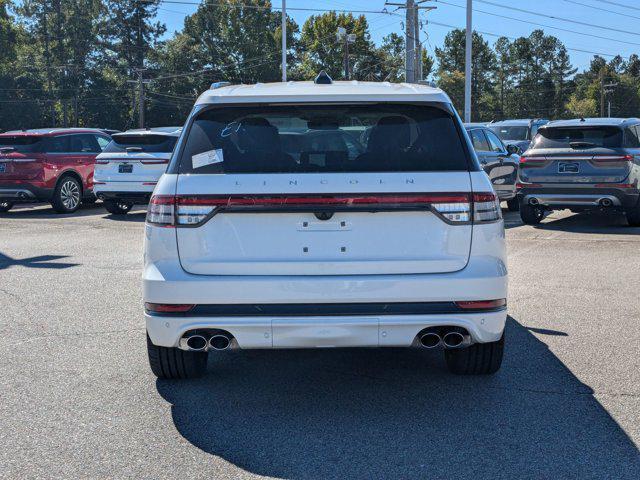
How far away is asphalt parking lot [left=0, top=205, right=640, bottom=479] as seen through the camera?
12.4 ft

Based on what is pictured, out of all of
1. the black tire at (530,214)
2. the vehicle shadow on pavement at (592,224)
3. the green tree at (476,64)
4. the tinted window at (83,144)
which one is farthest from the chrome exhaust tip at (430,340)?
the green tree at (476,64)

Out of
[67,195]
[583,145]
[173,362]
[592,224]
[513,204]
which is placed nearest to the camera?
[173,362]

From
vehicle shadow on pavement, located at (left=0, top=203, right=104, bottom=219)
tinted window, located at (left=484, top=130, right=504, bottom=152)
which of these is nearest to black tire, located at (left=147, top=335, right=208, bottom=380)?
tinted window, located at (left=484, top=130, right=504, bottom=152)

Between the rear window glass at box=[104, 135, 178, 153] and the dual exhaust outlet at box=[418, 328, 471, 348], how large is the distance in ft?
37.2

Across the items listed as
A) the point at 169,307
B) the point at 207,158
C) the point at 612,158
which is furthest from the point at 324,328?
the point at 612,158

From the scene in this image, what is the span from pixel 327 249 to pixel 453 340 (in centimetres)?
88

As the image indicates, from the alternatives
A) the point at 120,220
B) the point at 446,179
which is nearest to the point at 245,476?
the point at 446,179

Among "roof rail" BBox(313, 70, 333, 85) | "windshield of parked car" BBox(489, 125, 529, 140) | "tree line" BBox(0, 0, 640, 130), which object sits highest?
"tree line" BBox(0, 0, 640, 130)

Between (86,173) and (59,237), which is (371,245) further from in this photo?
(86,173)

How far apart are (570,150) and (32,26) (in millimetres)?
79568

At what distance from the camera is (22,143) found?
16.2 metres

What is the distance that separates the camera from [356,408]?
4.55 m

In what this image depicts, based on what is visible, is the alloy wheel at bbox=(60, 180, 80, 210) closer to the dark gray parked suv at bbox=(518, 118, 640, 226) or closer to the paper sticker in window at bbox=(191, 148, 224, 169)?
the dark gray parked suv at bbox=(518, 118, 640, 226)

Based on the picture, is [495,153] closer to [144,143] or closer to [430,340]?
[144,143]
